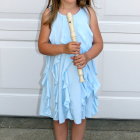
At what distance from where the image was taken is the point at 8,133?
2.70 m

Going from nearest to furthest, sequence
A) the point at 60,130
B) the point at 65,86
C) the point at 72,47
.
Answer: the point at 72,47
the point at 65,86
the point at 60,130

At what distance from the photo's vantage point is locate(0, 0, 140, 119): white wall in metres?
2.65

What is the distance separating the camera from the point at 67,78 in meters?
2.01

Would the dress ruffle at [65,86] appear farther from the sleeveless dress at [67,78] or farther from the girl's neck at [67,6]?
the girl's neck at [67,6]

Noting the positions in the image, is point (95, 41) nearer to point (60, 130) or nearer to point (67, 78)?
point (67, 78)

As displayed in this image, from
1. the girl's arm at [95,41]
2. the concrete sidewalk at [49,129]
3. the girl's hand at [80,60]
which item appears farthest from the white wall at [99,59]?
the girl's hand at [80,60]

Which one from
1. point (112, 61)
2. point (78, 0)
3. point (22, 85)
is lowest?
point (22, 85)

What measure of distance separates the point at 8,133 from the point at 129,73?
98cm

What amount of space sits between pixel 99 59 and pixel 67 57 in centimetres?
75

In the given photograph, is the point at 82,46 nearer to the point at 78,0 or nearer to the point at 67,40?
the point at 67,40

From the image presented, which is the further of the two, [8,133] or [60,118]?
[8,133]

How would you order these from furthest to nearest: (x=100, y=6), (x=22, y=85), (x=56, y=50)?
(x=22, y=85), (x=100, y=6), (x=56, y=50)

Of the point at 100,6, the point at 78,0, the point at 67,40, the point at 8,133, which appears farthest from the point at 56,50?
the point at 8,133

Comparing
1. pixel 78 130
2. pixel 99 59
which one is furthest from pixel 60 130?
pixel 99 59
